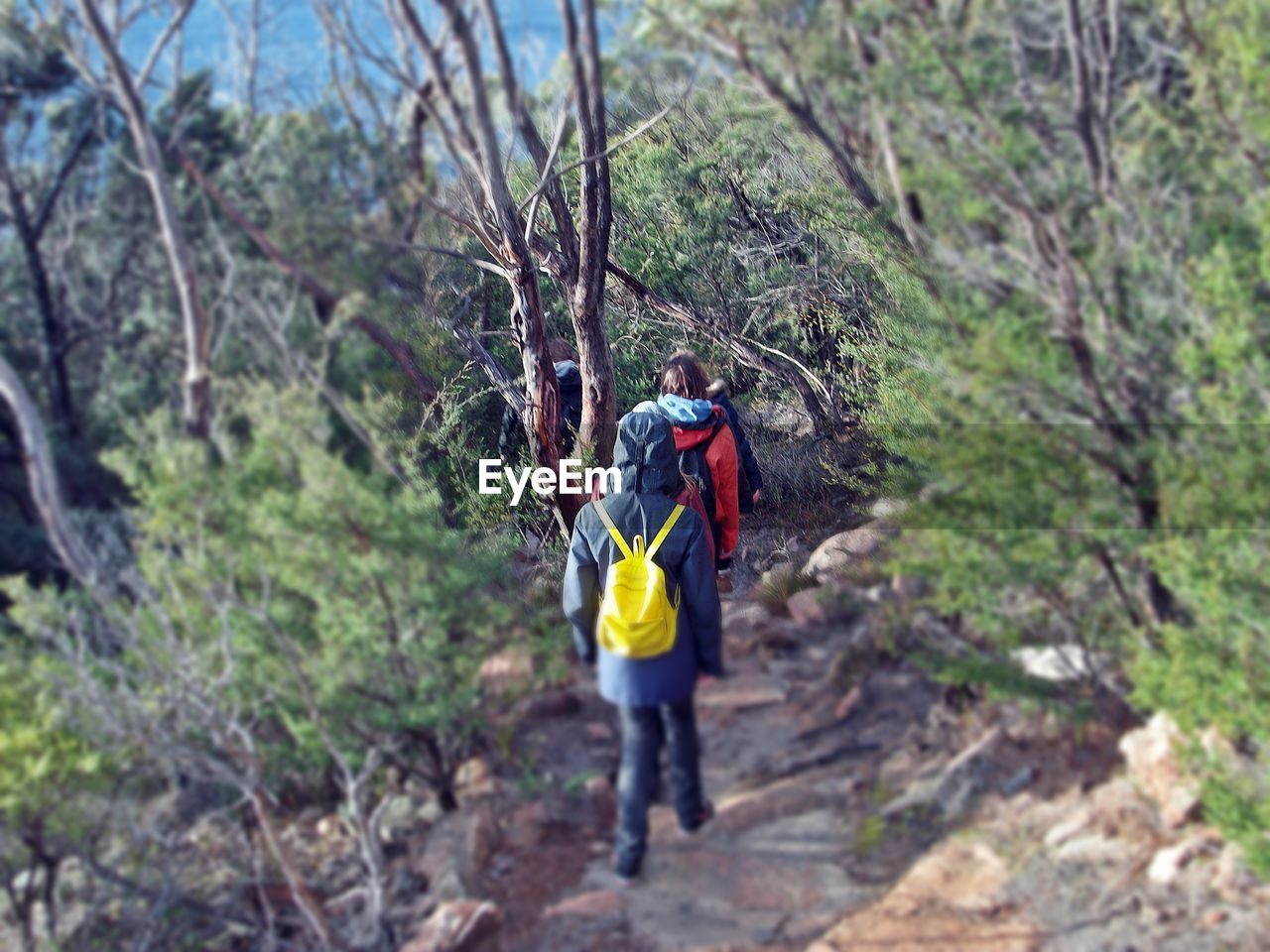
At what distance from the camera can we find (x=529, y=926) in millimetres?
2996

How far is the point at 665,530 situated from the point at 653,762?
0.58 metres

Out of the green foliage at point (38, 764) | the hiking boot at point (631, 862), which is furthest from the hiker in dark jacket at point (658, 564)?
the green foliage at point (38, 764)

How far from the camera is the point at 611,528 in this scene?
110 centimetres

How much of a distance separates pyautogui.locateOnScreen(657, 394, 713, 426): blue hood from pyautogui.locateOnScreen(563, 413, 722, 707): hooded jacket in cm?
1

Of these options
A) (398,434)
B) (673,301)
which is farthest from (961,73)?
(398,434)

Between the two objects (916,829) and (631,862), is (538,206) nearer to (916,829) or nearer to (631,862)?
(631,862)

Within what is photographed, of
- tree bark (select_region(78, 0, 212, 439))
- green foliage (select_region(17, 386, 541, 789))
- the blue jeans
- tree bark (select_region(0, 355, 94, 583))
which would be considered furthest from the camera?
tree bark (select_region(0, 355, 94, 583))

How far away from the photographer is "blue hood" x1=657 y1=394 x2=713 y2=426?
104cm

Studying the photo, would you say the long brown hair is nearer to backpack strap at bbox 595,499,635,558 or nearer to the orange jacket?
the orange jacket

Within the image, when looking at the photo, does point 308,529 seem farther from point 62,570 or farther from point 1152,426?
point 62,570

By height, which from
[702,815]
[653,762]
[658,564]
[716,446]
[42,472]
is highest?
[42,472]

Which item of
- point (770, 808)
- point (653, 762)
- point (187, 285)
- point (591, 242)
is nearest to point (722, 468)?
point (591, 242)

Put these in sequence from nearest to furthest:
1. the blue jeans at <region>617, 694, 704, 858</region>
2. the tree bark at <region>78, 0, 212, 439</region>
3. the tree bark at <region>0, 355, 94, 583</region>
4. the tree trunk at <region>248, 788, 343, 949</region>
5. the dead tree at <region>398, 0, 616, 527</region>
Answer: the dead tree at <region>398, 0, 616, 527</region> < the blue jeans at <region>617, 694, 704, 858</region> < the tree bark at <region>78, 0, 212, 439</region> < the tree bark at <region>0, 355, 94, 583</region> < the tree trunk at <region>248, 788, 343, 949</region>

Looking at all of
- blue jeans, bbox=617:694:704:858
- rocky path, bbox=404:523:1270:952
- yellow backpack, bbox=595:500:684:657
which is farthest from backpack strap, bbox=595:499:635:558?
rocky path, bbox=404:523:1270:952
